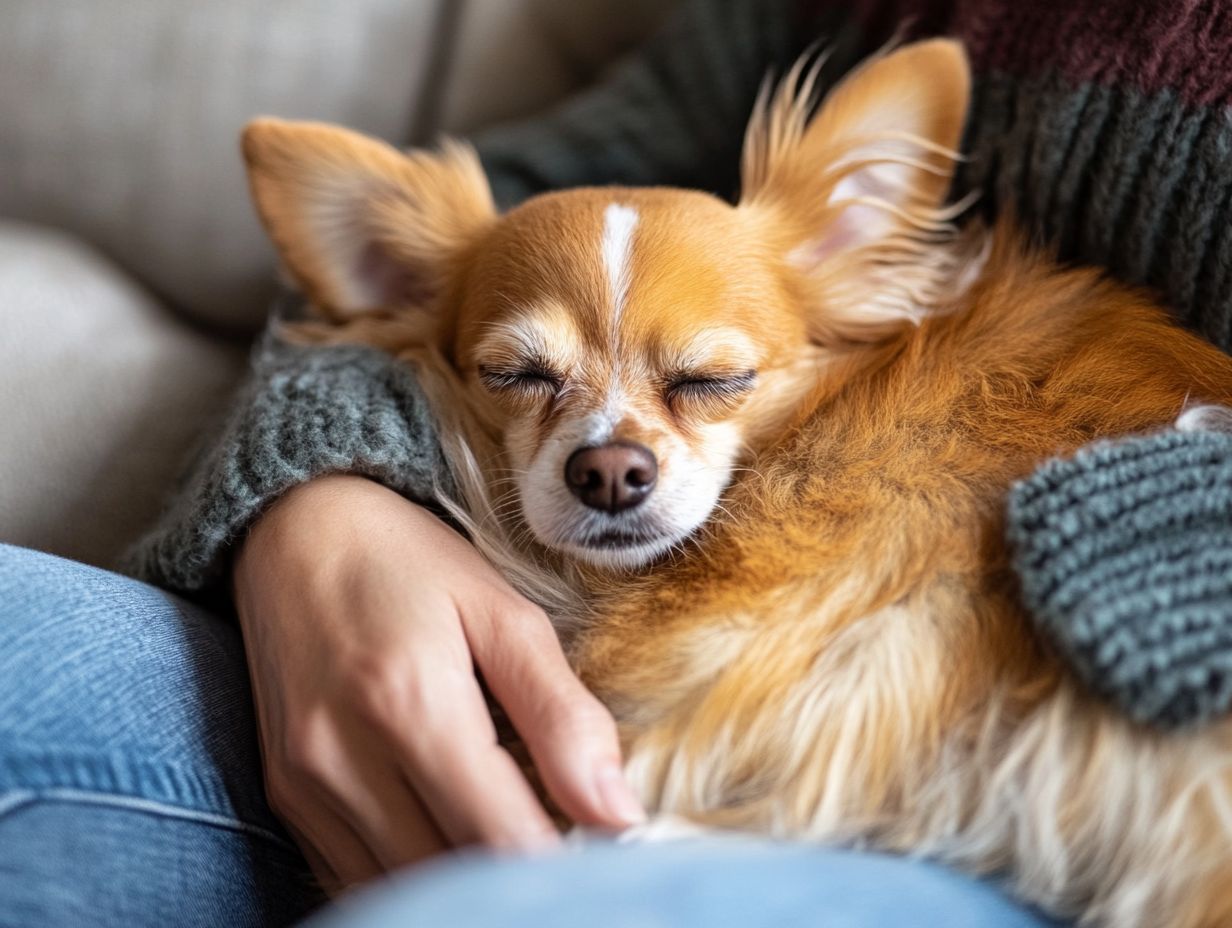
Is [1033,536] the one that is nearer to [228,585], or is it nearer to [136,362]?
[228,585]

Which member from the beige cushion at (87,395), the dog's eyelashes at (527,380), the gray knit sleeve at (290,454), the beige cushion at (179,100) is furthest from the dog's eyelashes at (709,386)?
Result: the beige cushion at (179,100)

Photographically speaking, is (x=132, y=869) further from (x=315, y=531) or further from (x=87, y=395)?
(x=87, y=395)

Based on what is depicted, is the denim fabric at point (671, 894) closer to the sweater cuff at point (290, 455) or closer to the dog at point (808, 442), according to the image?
the dog at point (808, 442)

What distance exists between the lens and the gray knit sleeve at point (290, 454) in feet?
2.76

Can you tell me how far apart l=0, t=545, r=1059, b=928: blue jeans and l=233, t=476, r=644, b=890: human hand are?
49 mm

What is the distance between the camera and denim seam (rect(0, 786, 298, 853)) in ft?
2.12

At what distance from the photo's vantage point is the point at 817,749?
0.69m

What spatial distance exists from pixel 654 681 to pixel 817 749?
0.13 metres

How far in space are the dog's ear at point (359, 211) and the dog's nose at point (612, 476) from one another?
36 cm

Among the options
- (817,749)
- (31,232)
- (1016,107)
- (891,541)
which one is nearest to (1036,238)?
(1016,107)

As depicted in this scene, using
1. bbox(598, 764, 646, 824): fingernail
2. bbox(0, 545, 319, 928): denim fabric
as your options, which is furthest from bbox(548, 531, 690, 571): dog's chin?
bbox(0, 545, 319, 928): denim fabric

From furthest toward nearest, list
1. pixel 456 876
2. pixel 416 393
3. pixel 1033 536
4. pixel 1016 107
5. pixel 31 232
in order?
pixel 31 232 < pixel 1016 107 < pixel 416 393 < pixel 1033 536 < pixel 456 876

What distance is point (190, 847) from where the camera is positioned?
72 cm

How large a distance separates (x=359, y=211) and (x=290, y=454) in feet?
1.31
